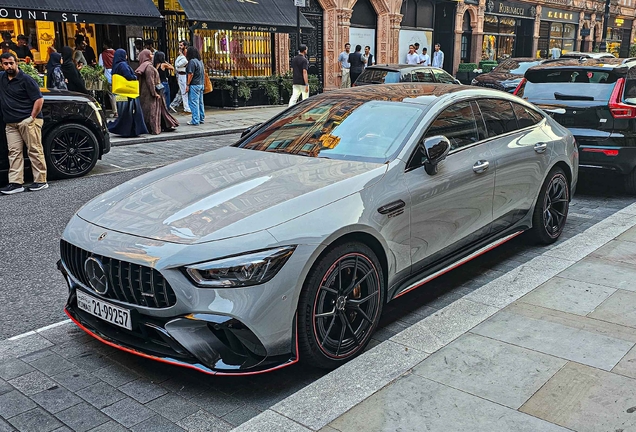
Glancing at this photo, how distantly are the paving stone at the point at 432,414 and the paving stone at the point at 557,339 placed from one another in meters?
0.77

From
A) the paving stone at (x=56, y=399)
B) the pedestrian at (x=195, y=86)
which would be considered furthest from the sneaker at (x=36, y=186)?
the pedestrian at (x=195, y=86)

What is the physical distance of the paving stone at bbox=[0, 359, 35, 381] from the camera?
3697mm

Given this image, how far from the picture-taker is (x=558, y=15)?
3841cm

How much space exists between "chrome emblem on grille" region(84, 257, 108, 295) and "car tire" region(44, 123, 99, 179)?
6308 millimetres

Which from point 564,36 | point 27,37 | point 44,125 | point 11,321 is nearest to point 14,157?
point 44,125

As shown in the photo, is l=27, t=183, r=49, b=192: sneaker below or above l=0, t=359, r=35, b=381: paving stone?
above

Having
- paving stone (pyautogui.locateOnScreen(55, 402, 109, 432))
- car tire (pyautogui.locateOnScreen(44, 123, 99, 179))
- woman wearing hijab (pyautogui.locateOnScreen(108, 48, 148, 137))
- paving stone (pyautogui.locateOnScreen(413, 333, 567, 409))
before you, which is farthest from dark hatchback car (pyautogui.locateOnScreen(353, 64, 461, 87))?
paving stone (pyautogui.locateOnScreen(55, 402, 109, 432))

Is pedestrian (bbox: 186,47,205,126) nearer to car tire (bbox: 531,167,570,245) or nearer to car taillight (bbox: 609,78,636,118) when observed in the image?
car taillight (bbox: 609,78,636,118)

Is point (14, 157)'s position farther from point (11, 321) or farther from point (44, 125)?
point (11, 321)

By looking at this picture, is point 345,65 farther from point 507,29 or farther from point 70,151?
point 507,29

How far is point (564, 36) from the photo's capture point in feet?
132

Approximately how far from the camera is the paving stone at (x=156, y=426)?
124 inches

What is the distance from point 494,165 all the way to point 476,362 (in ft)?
6.42

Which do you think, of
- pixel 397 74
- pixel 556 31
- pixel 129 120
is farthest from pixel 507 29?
pixel 129 120
